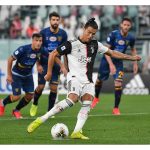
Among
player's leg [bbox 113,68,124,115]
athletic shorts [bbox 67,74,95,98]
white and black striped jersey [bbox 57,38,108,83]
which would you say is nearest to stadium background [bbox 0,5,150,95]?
player's leg [bbox 113,68,124,115]

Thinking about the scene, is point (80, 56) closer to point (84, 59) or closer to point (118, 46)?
point (84, 59)

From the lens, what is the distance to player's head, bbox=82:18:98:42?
39.5 feet

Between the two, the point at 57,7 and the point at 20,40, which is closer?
Answer: the point at 20,40

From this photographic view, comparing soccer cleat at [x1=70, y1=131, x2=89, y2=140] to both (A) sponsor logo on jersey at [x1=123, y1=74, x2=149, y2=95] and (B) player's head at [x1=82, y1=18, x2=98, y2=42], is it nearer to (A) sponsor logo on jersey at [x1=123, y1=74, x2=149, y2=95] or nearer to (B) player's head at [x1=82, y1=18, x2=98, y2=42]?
(B) player's head at [x1=82, y1=18, x2=98, y2=42]

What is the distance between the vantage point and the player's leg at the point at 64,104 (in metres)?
12.1

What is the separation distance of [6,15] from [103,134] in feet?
59.1

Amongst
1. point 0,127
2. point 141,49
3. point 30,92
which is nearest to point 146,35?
point 141,49

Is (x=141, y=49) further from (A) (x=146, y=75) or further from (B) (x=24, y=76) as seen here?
(B) (x=24, y=76)

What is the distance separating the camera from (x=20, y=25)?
28812mm

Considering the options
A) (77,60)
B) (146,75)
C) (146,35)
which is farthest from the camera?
(146,35)

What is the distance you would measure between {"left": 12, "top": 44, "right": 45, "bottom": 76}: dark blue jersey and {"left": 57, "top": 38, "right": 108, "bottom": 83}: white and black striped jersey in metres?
3.19

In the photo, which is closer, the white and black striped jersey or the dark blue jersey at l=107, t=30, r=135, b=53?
the white and black striped jersey

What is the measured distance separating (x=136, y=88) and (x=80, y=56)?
13100 millimetres

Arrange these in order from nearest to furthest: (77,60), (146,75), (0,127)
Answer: (77,60) → (0,127) → (146,75)
